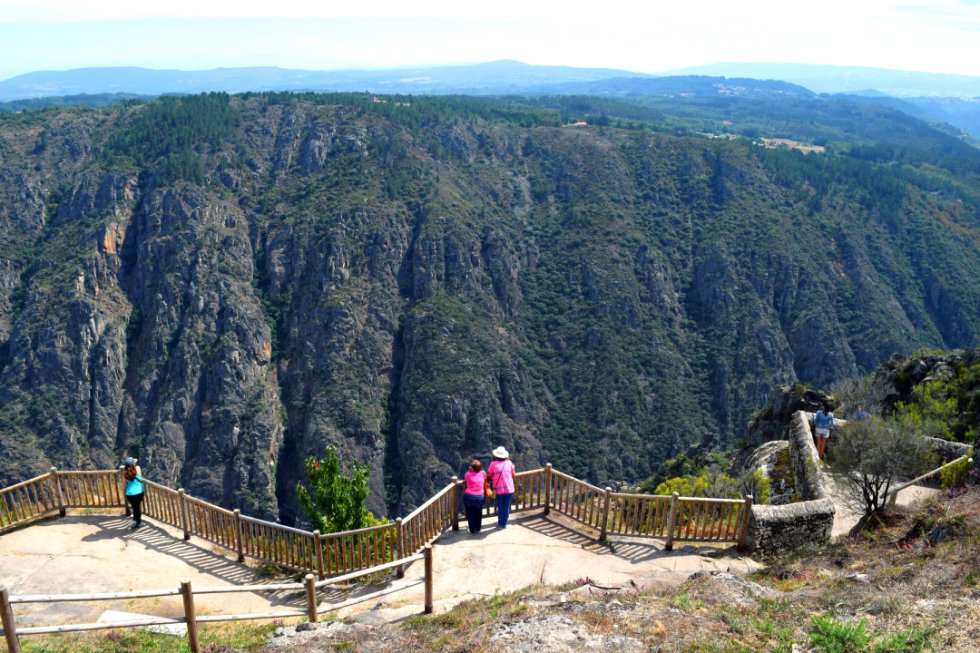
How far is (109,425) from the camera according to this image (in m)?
76.9

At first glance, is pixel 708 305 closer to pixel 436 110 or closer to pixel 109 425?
pixel 436 110

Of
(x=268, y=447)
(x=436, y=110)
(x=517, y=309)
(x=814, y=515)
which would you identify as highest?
(x=436, y=110)

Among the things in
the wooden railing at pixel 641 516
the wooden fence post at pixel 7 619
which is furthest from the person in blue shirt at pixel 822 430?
the wooden fence post at pixel 7 619

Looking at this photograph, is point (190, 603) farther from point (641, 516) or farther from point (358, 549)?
point (641, 516)

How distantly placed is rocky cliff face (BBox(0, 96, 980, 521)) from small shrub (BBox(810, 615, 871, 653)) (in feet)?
226

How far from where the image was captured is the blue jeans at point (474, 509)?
1295cm

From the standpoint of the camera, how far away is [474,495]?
42.5ft

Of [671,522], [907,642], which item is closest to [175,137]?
[671,522]

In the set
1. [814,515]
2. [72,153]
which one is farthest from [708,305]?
[72,153]

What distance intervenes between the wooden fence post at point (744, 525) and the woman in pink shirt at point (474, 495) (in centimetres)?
501

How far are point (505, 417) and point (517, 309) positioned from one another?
781 inches

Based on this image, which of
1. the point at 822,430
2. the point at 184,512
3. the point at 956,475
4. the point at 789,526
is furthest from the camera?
the point at 822,430

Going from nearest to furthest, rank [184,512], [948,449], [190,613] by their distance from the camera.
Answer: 1. [190,613]
2. [184,512]
3. [948,449]

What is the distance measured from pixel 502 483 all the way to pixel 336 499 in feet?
17.9
